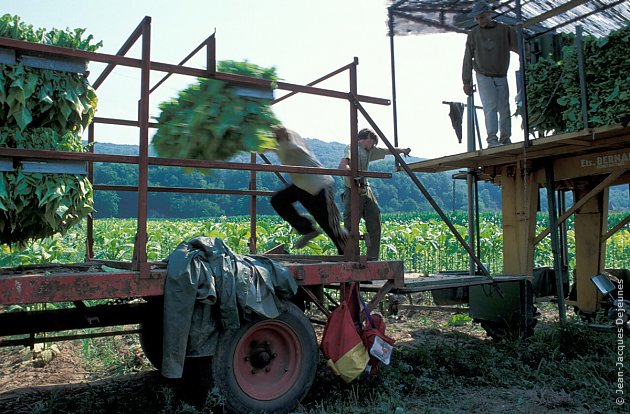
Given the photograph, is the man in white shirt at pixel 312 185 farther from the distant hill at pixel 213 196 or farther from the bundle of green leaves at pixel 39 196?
the distant hill at pixel 213 196

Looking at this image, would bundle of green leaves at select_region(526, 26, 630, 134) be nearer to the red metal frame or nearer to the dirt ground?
the dirt ground

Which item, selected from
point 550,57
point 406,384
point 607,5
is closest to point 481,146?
point 550,57

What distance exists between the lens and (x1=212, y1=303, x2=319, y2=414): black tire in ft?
14.3

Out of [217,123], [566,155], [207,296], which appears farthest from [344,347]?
[566,155]

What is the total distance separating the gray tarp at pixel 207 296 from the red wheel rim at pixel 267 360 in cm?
23

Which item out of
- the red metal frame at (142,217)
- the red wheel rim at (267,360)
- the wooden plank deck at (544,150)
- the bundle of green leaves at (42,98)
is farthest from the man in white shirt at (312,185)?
the wooden plank deck at (544,150)

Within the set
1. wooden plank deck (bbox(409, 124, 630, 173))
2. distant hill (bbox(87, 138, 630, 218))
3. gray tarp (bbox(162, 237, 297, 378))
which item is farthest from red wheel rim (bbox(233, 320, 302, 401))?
distant hill (bbox(87, 138, 630, 218))

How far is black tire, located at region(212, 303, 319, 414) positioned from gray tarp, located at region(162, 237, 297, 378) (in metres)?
0.14

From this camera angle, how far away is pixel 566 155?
25.4ft

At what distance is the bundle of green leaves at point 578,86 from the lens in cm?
657

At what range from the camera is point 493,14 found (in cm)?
842

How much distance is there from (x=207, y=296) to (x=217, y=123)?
136cm

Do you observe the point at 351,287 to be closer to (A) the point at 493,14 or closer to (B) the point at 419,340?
(B) the point at 419,340

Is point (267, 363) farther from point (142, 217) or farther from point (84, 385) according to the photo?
point (84, 385)
